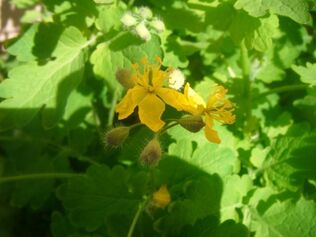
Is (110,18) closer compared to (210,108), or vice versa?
(210,108)

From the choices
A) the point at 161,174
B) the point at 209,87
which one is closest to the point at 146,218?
the point at 161,174

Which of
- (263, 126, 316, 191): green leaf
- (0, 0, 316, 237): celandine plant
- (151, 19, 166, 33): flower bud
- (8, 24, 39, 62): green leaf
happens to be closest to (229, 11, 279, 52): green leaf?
(0, 0, 316, 237): celandine plant

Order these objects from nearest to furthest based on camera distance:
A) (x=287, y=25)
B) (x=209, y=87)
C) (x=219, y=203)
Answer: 1. (x=219, y=203)
2. (x=209, y=87)
3. (x=287, y=25)

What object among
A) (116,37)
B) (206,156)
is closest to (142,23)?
(116,37)

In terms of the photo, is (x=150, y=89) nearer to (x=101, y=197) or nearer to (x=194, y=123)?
(x=194, y=123)

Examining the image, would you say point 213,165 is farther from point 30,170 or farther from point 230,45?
point 30,170
